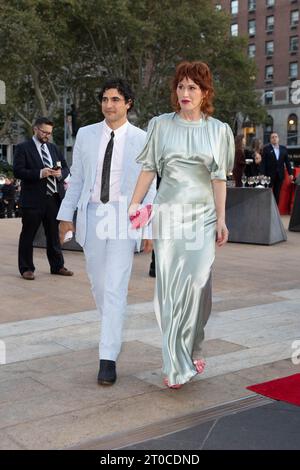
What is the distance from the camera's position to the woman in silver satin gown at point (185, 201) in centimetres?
388

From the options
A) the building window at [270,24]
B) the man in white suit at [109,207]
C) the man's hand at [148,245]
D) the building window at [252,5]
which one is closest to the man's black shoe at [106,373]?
the man in white suit at [109,207]

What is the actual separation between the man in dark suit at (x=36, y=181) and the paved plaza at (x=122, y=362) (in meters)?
0.49

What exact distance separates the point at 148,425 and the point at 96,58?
120 ft

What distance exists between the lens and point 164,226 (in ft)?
13.0

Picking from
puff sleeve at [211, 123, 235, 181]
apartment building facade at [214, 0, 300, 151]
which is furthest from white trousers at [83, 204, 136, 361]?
apartment building facade at [214, 0, 300, 151]

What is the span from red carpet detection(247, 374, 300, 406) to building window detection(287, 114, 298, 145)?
66983 mm

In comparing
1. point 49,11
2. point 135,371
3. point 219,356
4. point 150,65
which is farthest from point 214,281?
point 150,65

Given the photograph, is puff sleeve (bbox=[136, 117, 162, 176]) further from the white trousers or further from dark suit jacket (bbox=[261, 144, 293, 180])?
dark suit jacket (bbox=[261, 144, 293, 180])

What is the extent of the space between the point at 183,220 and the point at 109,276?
61cm

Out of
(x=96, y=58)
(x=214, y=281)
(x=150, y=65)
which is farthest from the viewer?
(x=150, y=65)

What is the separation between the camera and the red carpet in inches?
151

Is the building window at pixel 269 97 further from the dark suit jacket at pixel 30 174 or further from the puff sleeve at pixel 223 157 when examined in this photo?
the puff sleeve at pixel 223 157

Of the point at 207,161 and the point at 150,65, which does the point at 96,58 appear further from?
the point at 207,161

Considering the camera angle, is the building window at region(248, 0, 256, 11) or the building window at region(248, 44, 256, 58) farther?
the building window at region(248, 44, 256, 58)
